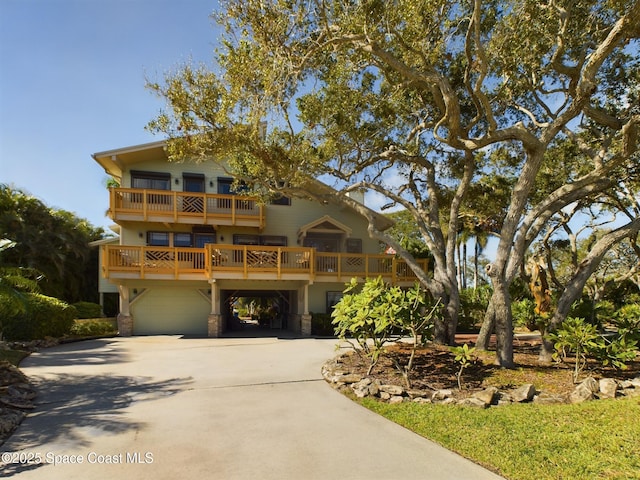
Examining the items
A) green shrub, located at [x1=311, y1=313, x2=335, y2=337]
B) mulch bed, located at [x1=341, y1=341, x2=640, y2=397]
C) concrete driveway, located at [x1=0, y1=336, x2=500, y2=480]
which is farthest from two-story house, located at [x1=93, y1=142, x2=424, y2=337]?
mulch bed, located at [x1=341, y1=341, x2=640, y2=397]

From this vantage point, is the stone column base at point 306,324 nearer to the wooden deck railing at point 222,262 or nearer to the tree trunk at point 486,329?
the wooden deck railing at point 222,262

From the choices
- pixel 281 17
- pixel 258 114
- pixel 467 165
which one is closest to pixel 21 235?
pixel 258 114

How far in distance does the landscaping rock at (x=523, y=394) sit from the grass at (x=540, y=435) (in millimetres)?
197

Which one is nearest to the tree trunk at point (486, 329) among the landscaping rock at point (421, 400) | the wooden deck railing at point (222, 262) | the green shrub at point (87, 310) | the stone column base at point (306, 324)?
the landscaping rock at point (421, 400)

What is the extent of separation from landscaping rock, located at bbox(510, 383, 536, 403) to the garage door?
14.3 meters

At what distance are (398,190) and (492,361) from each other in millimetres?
8055

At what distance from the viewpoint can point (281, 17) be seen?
8531 millimetres

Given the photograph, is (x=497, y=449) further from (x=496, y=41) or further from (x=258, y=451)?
(x=496, y=41)

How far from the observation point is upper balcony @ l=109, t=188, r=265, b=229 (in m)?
16.9

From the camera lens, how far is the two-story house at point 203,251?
1616cm

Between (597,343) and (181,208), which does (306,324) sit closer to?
(181,208)

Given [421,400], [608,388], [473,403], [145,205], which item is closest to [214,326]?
[145,205]

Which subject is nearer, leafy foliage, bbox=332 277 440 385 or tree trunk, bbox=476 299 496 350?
leafy foliage, bbox=332 277 440 385

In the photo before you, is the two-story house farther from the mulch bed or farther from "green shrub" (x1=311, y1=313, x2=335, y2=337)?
the mulch bed
